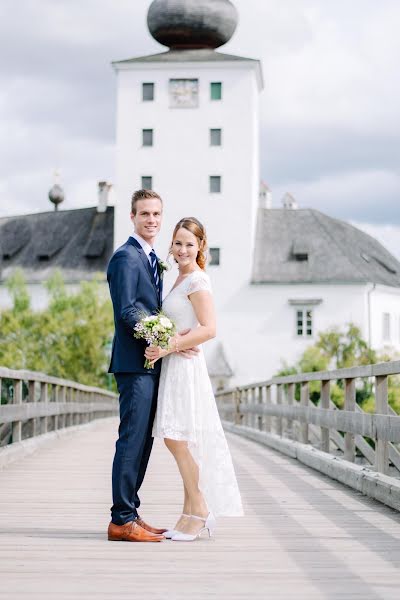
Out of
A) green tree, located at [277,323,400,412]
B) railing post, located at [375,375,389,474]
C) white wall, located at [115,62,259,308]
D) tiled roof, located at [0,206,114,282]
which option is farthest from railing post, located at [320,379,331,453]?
tiled roof, located at [0,206,114,282]

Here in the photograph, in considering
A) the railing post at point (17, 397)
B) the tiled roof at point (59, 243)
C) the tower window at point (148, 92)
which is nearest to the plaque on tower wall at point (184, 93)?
the tower window at point (148, 92)

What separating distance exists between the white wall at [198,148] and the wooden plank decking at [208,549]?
50563 millimetres

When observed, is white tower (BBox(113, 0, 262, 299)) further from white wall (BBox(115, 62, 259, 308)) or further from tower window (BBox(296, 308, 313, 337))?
tower window (BBox(296, 308, 313, 337))

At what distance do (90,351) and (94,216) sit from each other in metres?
12.6

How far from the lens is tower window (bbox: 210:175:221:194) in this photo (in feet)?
198

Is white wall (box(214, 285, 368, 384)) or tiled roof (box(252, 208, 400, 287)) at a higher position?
tiled roof (box(252, 208, 400, 287))

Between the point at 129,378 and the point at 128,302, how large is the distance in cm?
42

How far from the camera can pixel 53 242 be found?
69625mm

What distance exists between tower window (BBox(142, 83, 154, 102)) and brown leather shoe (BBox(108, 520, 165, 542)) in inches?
2198

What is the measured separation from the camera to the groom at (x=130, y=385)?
640cm

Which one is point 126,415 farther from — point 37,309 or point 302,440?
point 37,309

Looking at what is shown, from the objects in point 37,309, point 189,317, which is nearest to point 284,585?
point 189,317

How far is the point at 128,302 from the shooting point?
6.45m

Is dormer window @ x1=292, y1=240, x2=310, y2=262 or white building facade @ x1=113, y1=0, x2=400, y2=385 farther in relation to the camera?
dormer window @ x1=292, y1=240, x2=310, y2=262
